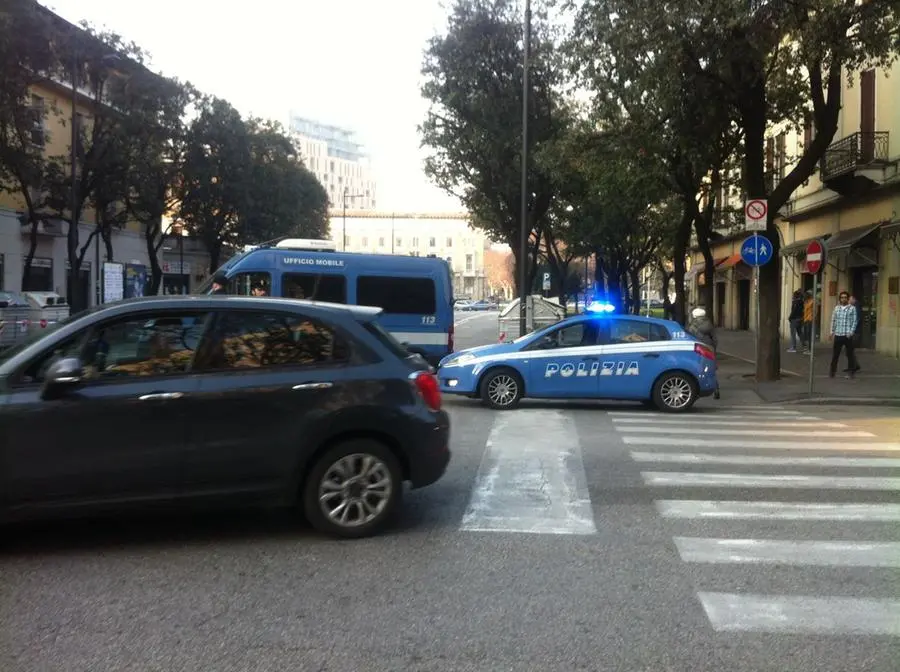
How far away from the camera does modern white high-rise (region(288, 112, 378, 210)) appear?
153250 millimetres

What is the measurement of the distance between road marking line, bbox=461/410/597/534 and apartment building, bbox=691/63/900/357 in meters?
13.0

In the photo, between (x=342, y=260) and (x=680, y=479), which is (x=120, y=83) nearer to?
(x=342, y=260)

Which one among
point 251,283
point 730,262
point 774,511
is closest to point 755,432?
point 774,511

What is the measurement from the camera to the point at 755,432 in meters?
10.6

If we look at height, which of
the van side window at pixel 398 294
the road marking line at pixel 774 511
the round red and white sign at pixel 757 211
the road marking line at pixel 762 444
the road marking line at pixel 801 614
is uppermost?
the round red and white sign at pixel 757 211

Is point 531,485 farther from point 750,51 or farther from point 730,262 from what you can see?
→ point 730,262

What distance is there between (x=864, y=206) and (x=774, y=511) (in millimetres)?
19613

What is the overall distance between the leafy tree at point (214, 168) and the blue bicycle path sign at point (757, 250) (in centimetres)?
2672

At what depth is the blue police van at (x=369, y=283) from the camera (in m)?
15.6

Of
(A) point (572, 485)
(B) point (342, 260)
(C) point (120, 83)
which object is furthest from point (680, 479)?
(C) point (120, 83)

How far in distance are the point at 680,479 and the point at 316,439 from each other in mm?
3692

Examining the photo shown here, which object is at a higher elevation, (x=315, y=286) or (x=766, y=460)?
(x=315, y=286)

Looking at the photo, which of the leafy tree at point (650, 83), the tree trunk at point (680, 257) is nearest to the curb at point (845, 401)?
the leafy tree at point (650, 83)

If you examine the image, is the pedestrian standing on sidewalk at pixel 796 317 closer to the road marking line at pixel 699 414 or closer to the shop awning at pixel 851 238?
the shop awning at pixel 851 238
